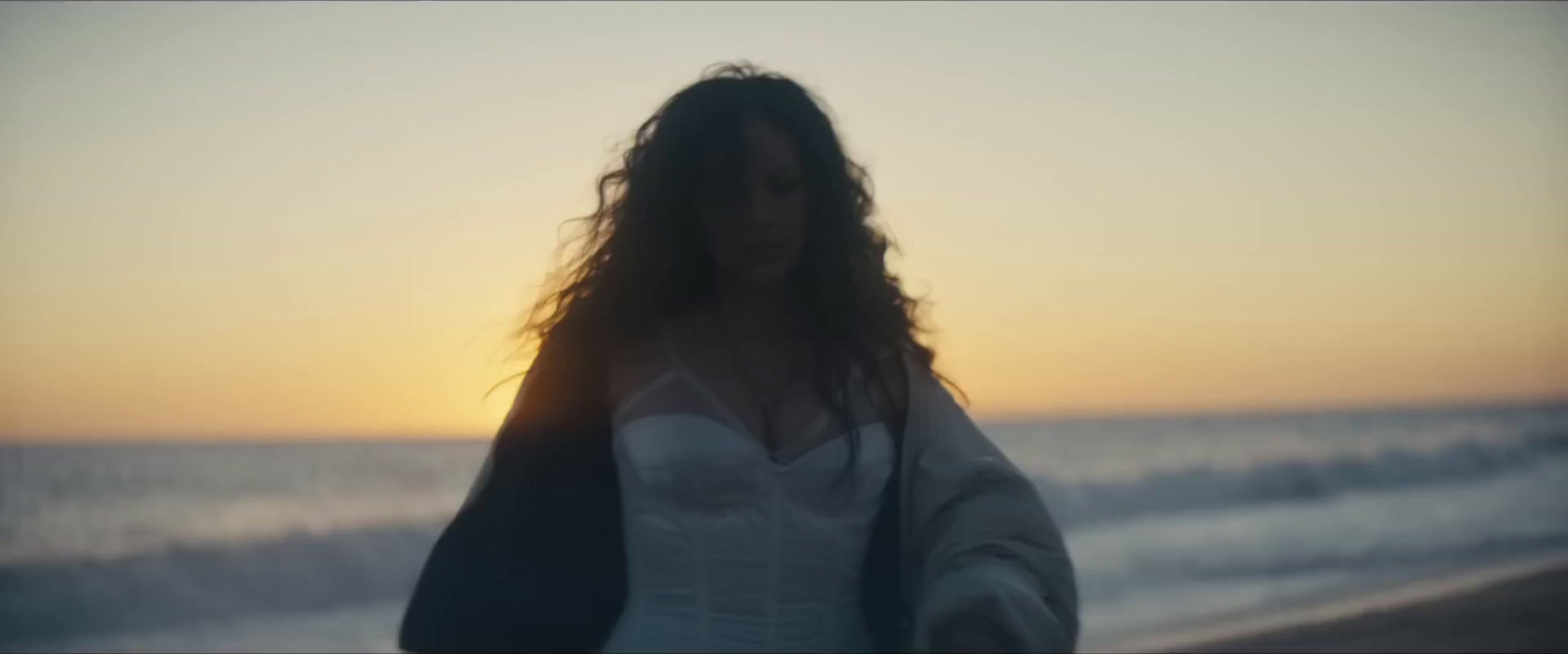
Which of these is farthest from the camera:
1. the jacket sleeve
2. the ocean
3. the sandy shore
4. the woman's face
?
the ocean

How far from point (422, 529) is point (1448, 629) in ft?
34.0

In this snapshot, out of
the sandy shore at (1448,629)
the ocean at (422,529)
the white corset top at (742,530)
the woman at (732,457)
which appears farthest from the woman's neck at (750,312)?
the ocean at (422,529)

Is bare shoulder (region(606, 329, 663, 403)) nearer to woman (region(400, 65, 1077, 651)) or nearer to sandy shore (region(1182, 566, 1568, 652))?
woman (region(400, 65, 1077, 651))

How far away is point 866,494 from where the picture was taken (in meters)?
2.35

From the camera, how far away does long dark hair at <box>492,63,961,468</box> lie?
2.47 m

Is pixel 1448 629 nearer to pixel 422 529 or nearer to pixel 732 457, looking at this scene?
pixel 732 457

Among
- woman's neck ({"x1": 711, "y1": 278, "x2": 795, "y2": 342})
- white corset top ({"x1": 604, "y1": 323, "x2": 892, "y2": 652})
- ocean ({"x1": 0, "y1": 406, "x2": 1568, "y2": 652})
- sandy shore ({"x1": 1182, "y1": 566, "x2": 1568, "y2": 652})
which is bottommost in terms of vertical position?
ocean ({"x1": 0, "y1": 406, "x2": 1568, "y2": 652})

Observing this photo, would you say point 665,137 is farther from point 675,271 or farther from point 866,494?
point 866,494

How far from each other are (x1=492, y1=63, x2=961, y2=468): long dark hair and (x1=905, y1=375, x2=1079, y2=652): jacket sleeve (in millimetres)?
84

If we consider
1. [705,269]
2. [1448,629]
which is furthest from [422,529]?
[705,269]

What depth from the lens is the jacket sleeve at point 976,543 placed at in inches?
82.4

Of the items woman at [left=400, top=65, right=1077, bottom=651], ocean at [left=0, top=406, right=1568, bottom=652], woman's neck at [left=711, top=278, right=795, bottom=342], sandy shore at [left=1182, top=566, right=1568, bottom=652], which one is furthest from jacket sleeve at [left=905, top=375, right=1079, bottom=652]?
ocean at [left=0, top=406, right=1568, bottom=652]

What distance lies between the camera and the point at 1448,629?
358 inches

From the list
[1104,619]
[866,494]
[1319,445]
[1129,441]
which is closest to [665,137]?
[866,494]
